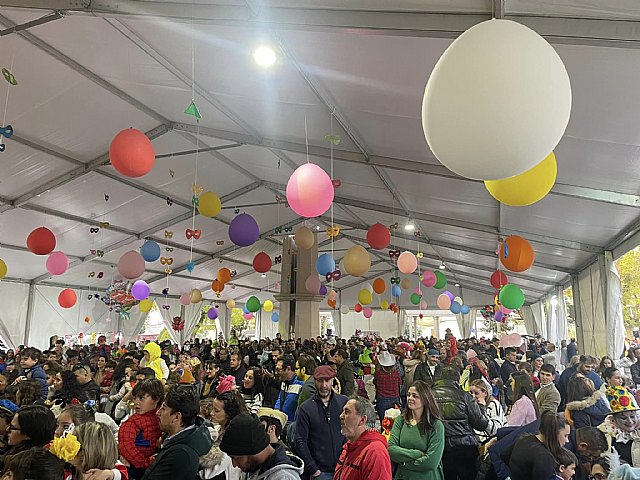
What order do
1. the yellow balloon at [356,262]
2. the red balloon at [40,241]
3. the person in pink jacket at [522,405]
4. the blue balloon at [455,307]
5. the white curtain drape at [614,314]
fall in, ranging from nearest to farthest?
the person in pink jacket at [522,405] → the yellow balloon at [356,262] → the red balloon at [40,241] → the white curtain drape at [614,314] → the blue balloon at [455,307]

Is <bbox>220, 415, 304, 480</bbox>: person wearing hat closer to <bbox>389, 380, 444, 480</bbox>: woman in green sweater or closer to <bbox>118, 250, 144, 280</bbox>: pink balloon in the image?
<bbox>389, 380, 444, 480</bbox>: woman in green sweater

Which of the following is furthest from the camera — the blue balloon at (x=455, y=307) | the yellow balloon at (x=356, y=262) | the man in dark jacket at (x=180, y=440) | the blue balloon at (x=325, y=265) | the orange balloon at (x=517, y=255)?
the blue balloon at (x=455, y=307)

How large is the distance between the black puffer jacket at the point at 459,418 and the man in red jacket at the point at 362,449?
1153 millimetres

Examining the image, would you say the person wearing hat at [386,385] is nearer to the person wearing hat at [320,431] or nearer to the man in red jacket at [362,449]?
the person wearing hat at [320,431]

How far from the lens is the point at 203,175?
11.2 meters

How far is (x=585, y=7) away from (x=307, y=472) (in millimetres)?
3592

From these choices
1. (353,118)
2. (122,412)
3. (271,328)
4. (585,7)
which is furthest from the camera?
(271,328)

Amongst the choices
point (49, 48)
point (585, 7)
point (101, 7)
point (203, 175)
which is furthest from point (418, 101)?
point (203, 175)

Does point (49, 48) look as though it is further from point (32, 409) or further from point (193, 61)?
point (32, 409)

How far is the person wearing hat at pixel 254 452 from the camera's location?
6.36ft

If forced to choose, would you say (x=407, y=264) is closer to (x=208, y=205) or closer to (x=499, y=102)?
(x=208, y=205)

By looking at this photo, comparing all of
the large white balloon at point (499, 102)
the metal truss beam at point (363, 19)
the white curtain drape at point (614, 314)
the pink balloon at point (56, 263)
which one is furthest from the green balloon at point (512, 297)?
the pink balloon at point (56, 263)

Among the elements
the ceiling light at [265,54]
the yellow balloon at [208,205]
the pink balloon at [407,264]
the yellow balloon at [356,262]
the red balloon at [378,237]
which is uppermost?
the ceiling light at [265,54]

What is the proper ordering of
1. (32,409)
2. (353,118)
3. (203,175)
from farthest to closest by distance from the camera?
(203,175) < (353,118) < (32,409)
